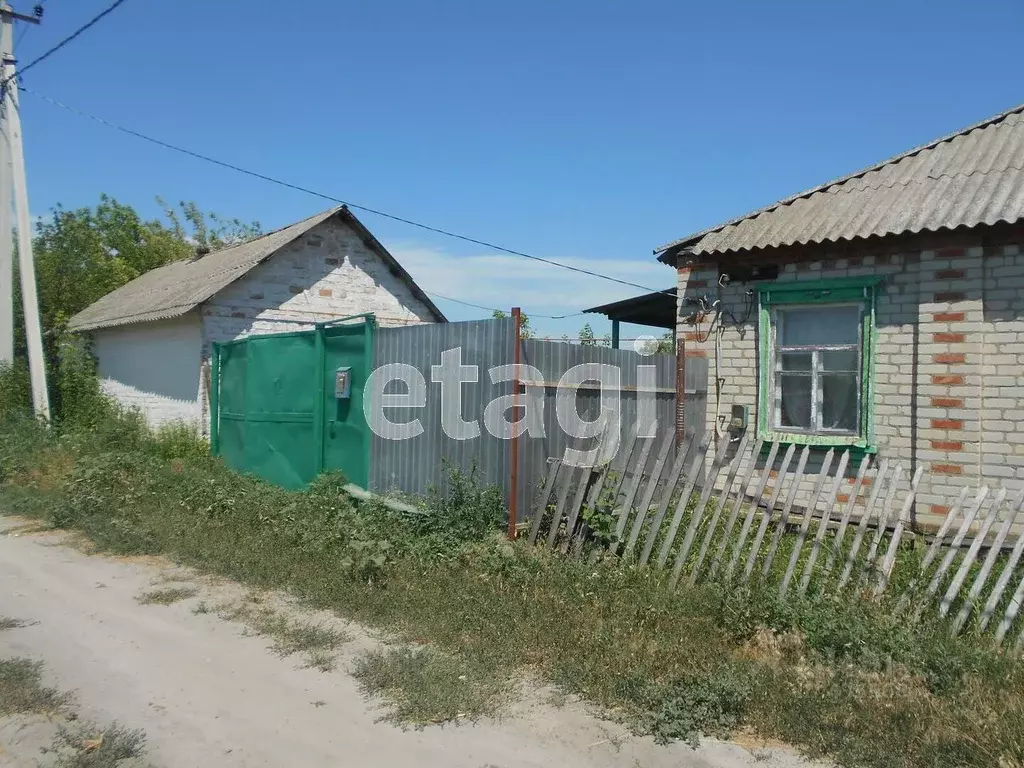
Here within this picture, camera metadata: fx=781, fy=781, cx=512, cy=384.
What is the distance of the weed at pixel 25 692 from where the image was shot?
12.6 feet

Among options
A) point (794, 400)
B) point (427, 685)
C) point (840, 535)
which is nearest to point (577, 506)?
point (840, 535)

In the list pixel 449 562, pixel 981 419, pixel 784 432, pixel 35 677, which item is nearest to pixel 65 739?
pixel 35 677

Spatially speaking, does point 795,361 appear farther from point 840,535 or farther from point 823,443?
point 840,535

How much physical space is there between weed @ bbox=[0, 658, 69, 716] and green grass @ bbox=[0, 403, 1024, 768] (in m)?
1.24

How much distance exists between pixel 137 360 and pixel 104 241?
16154 millimetres

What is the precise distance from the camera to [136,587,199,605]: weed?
5605 millimetres

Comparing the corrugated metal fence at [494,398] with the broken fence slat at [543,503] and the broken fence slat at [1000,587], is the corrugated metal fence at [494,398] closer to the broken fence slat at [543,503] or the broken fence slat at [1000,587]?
the broken fence slat at [543,503]

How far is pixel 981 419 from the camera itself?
6.60 metres

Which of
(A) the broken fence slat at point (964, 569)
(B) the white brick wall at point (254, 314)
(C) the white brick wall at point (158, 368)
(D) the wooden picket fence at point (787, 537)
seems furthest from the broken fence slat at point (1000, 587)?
(C) the white brick wall at point (158, 368)

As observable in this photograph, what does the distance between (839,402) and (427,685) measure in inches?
203

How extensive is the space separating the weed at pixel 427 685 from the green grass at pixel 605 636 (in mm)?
11

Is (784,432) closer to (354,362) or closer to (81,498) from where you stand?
(354,362)

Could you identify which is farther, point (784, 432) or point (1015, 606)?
point (784, 432)

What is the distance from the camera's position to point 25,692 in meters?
4.00
